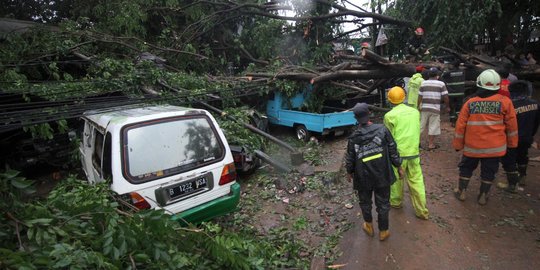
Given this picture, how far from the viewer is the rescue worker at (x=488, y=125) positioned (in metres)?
3.77

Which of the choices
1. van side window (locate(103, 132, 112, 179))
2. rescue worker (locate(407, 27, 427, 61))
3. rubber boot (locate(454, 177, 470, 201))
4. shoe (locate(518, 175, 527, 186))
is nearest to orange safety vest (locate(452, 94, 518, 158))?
rubber boot (locate(454, 177, 470, 201))

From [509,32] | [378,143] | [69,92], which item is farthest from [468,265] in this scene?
[509,32]

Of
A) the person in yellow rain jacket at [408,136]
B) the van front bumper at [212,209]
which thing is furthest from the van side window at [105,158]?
the person in yellow rain jacket at [408,136]

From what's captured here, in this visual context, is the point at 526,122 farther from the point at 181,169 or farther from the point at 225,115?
the point at 225,115

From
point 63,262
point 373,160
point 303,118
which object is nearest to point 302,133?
point 303,118

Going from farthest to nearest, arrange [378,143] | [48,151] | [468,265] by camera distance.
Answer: [48,151] < [378,143] < [468,265]

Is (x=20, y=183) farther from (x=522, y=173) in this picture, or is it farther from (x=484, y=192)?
(x=522, y=173)

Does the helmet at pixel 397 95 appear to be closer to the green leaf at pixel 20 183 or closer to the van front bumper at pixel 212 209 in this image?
the van front bumper at pixel 212 209

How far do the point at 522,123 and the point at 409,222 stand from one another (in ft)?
6.57

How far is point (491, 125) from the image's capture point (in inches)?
150

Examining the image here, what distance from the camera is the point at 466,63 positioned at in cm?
846

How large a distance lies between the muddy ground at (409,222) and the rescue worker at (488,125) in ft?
2.01

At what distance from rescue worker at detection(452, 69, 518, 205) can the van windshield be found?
3.01 m

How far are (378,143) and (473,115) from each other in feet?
4.84
